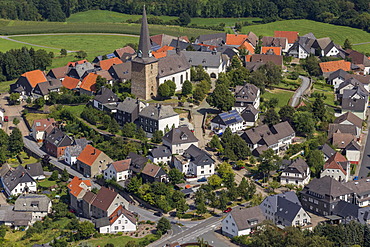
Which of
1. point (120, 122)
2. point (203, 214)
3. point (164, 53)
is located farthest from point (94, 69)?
point (203, 214)

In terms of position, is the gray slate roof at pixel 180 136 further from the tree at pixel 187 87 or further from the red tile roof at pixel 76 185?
the tree at pixel 187 87

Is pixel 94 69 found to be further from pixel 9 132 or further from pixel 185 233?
pixel 185 233

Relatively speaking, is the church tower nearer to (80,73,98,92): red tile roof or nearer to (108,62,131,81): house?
(108,62,131,81): house

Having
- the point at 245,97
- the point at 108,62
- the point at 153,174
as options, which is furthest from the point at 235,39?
the point at 153,174

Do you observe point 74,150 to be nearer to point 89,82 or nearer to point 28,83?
point 89,82

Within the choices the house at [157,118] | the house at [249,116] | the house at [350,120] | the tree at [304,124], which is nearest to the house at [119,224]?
the house at [157,118]

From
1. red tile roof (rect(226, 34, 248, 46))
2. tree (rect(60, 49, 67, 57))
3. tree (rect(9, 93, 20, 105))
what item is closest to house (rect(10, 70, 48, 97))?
tree (rect(9, 93, 20, 105))
